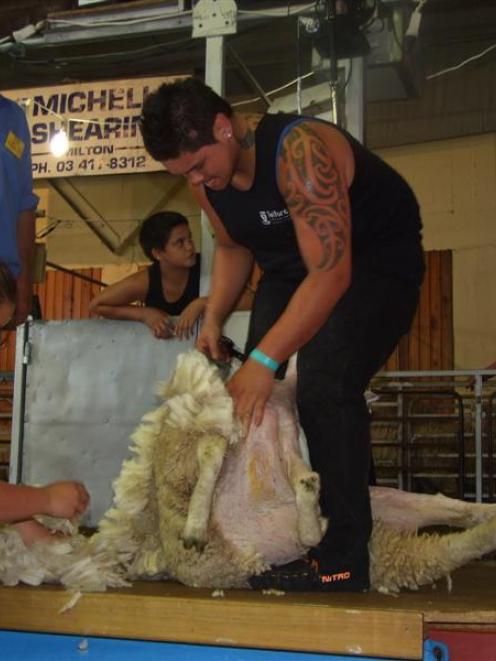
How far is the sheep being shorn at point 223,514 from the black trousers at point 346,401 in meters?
0.06

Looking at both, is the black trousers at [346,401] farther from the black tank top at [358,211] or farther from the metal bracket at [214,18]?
the metal bracket at [214,18]

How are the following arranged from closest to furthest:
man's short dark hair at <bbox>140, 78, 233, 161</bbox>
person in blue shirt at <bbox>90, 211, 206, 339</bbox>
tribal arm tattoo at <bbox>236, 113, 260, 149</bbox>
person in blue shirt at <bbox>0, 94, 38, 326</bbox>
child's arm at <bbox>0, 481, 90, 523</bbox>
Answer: child's arm at <bbox>0, 481, 90, 523</bbox> → man's short dark hair at <bbox>140, 78, 233, 161</bbox> → tribal arm tattoo at <bbox>236, 113, 260, 149</bbox> → person in blue shirt at <bbox>0, 94, 38, 326</bbox> → person in blue shirt at <bbox>90, 211, 206, 339</bbox>

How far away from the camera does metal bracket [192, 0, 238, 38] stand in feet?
13.2

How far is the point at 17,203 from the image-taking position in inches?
133

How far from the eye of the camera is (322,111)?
4012 mm

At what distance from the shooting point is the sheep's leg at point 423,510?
230 centimetres

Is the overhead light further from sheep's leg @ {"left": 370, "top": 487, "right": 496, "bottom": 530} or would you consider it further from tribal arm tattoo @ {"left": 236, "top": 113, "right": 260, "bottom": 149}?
sheep's leg @ {"left": 370, "top": 487, "right": 496, "bottom": 530}

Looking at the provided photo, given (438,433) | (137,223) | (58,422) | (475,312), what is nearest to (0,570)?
(58,422)

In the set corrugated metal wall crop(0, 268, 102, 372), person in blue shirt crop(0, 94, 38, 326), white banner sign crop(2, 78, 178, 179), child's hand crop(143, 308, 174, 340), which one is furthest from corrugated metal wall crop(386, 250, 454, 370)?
person in blue shirt crop(0, 94, 38, 326)

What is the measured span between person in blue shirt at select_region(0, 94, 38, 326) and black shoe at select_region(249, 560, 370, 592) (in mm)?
1654

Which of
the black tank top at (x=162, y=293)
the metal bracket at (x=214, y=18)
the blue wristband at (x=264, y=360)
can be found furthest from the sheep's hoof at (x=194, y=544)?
the metal bracket at (x=214, y=18)

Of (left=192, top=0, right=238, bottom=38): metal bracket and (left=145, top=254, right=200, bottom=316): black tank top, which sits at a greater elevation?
(left=192, top=0, right=238, bottom=38): metal bracket

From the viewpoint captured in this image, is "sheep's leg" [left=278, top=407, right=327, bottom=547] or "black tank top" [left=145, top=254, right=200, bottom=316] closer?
"sheep's leg" [left=278, top=407, right=327, bottom=547]

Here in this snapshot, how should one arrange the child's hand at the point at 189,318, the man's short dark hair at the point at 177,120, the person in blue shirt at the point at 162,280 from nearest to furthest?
the man's short dark hair at the point at 177,120 < the child's hand at the point at 189,318 < the person in blue shirt at the point at 162,280
